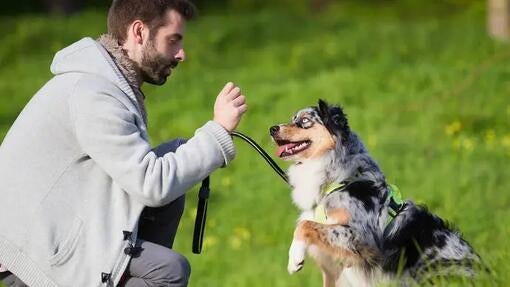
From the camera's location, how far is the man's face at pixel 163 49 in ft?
14.1

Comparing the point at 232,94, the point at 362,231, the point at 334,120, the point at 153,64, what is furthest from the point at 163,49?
the point at 362,231

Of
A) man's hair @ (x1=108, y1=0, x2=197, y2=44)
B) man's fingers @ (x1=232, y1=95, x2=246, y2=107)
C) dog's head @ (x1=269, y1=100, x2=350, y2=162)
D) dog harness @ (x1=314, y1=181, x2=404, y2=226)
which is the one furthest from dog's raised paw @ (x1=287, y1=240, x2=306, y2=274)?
man's hair @ (x1=108, y1=0, x2=197, y2=44)

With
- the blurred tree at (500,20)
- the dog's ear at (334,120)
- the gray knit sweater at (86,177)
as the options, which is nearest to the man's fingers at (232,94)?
the gray knit sweater at (86,177)

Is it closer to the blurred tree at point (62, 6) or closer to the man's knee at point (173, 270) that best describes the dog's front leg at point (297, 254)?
the man's knee at point (173, 270)

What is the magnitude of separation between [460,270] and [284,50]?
1057 cm

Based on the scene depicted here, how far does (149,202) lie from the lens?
4.08 metres

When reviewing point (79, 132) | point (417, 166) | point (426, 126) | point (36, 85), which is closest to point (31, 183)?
point (79, 132)

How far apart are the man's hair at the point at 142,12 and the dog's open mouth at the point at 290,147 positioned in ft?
3.50

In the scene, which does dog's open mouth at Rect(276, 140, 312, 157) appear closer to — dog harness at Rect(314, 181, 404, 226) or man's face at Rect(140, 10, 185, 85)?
dog harness at Rect(314, 181, 404, 226)

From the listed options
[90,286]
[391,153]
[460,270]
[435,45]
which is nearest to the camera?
[90,286]

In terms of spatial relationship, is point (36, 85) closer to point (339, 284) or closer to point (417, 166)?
point (417, 166)

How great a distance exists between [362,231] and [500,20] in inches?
401

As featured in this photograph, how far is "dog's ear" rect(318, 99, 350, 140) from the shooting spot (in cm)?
512

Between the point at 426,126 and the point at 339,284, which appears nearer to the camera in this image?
the point at 339,284
